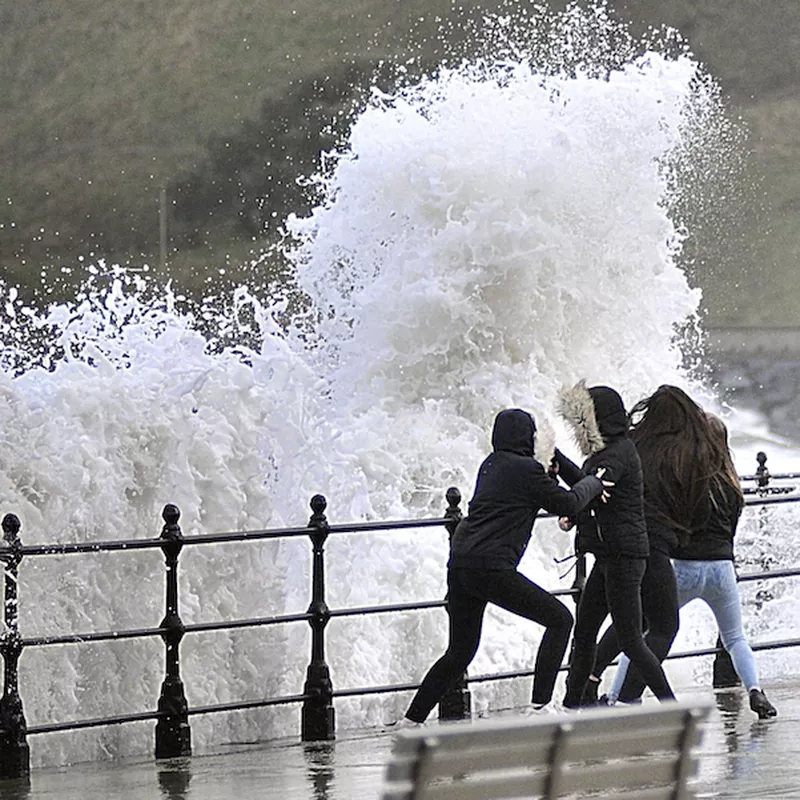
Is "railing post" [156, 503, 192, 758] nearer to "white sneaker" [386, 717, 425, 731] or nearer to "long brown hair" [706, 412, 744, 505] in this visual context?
"white sneaker" [386, 717, 425, 731]

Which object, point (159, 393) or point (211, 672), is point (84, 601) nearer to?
point (211, 672)

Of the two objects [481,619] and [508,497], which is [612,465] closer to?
[508,497]

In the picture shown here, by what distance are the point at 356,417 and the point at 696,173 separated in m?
38.7

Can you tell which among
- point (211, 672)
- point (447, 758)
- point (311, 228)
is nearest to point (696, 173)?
point (311, 228)

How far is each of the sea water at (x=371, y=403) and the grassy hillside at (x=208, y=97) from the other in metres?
27.4

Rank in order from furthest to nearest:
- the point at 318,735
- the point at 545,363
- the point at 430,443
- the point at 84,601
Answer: the point at 545,363 < the point at 430,443 < the point at 84,601 < the point at 318,735

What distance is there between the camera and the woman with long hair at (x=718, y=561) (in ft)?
22.5

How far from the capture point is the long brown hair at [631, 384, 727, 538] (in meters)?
6.80

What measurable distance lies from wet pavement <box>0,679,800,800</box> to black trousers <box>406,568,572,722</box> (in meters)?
0.34

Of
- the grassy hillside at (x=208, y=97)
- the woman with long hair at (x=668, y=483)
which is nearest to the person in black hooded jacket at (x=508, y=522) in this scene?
the woman with long hair at (x=668, y=483)

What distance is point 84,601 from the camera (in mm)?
8883

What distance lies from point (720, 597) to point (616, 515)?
0.73 m

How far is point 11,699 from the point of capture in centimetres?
664

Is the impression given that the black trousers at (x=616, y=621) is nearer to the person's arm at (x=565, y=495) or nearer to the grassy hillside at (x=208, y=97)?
the person's arm at (x=565, y=495)
